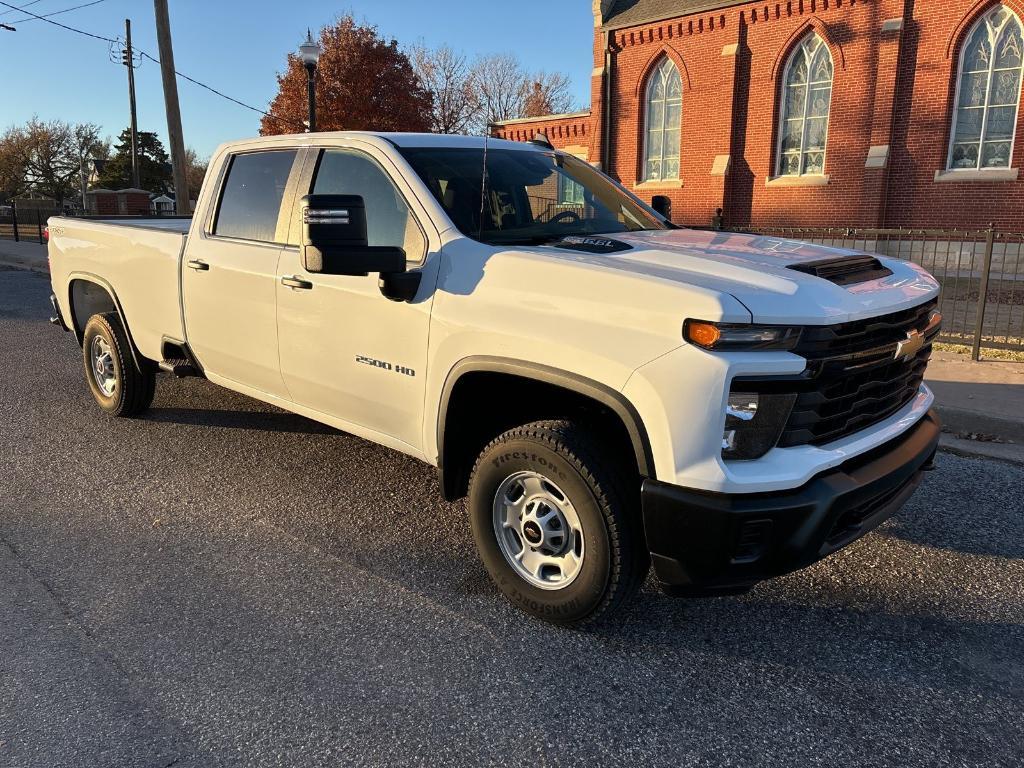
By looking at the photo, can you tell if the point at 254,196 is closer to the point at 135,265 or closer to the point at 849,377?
the point at 135,265

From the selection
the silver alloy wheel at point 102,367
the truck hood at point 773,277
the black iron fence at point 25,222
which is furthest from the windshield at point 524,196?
the black iron fence at point 25,222

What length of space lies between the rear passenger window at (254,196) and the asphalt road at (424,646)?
4.92 ft

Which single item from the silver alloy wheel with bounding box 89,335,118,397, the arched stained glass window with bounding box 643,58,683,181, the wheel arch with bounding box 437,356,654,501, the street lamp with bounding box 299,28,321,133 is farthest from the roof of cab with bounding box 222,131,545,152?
the arched stained glass window with bounding box 643,58,683,181

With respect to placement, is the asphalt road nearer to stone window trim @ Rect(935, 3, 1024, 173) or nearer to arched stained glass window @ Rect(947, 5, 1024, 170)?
stone window trim @ Rect(935, 3, 1024, 173)

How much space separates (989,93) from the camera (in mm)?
15898

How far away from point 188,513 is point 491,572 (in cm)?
191

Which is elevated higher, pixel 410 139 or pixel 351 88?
pixel 351 88

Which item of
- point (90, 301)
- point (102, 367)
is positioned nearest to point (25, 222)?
point (90, 301)

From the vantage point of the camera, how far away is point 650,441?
2.63 metres

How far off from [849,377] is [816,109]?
17.9 metres

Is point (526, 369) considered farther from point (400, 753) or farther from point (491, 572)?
point (400, 753)

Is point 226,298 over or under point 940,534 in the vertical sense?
over

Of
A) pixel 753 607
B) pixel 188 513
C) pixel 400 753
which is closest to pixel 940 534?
pixel 753 607

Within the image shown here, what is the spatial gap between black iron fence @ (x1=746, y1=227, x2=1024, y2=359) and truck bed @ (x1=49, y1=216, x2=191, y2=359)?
4.85 m
